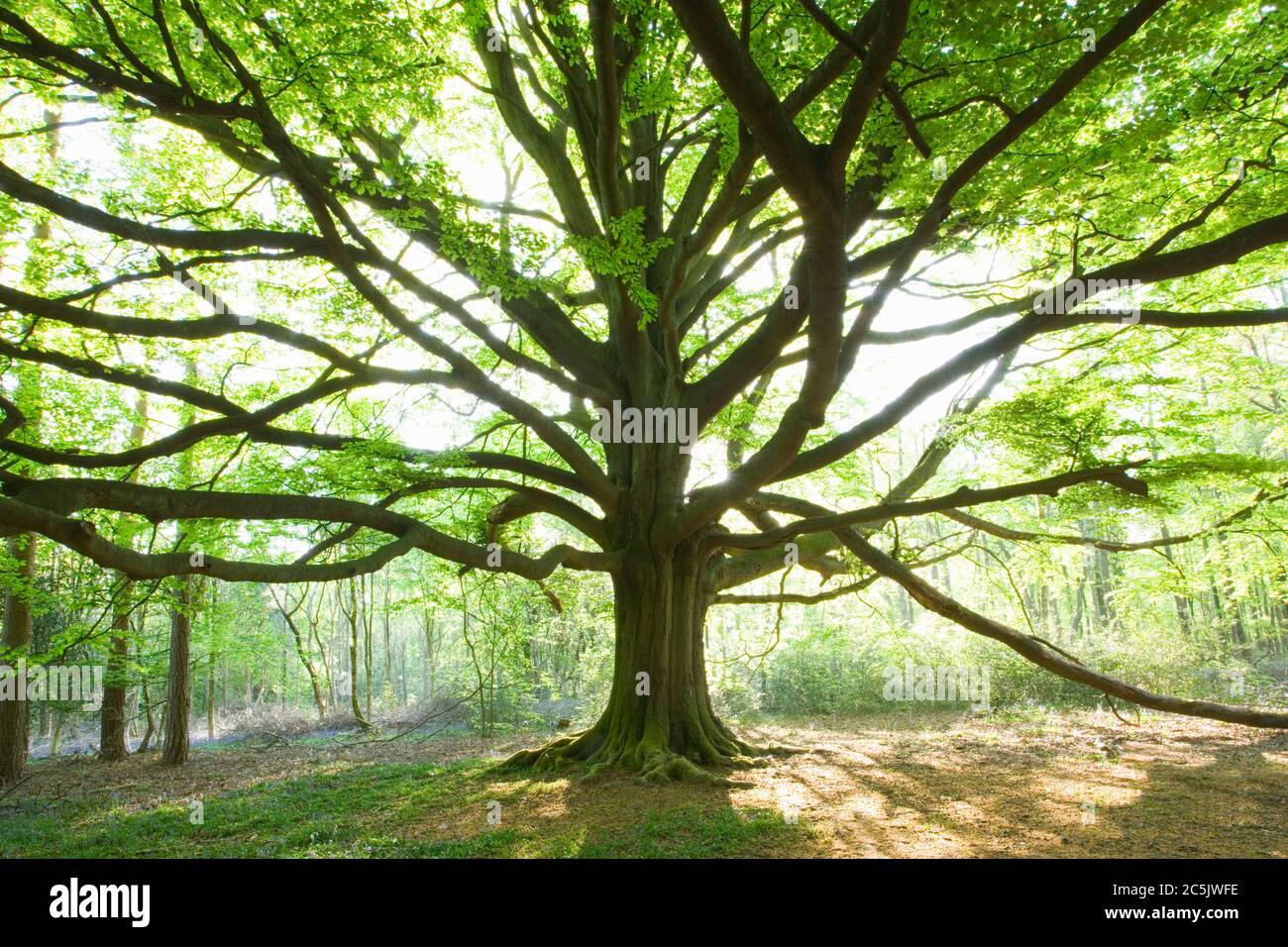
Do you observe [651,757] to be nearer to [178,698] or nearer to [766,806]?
[766,806]

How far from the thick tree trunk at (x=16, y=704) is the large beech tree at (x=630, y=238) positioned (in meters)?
2.54

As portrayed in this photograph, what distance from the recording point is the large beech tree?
4273mm

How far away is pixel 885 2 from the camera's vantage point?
3.05 m

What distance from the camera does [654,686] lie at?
7.94m

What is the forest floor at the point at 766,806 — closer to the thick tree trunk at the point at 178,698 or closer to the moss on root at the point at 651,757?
the moss on root at the point at 651,757

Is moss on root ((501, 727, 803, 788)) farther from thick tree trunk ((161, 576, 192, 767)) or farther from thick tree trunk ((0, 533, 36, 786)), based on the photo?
thick tree trunk ((0, 533, 36, 786))

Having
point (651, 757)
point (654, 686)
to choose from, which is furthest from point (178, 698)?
point (651, 757)

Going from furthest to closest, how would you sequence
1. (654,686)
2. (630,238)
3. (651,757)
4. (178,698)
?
(178,698), (654,686), (651,757), (630,238)

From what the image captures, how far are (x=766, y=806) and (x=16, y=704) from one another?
11015 mm

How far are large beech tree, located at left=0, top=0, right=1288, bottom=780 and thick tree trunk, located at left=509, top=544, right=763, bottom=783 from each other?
1.7 inches

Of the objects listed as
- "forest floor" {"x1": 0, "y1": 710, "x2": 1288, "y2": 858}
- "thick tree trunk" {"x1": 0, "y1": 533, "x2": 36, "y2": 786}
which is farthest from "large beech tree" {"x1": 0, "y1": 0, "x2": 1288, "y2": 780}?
"thick tree trunk" {"x1": 0, "y1": 533, "x2": 36, "y2": 786}

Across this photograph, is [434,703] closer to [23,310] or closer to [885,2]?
[23,310]
